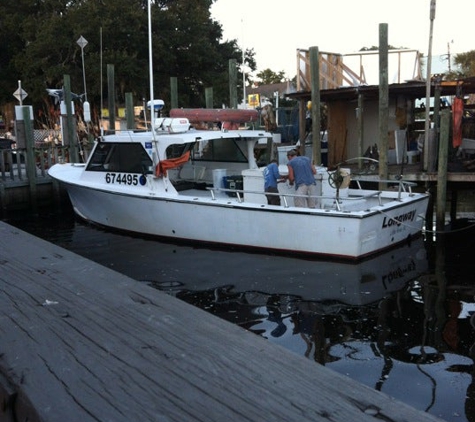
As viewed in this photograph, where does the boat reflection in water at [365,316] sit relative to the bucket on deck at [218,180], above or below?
below

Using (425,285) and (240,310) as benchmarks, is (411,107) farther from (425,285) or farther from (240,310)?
(240,310)

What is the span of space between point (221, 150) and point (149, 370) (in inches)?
471

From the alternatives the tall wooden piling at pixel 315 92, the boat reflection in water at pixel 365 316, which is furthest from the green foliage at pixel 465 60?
the boat reflection in water at pixel 365 316

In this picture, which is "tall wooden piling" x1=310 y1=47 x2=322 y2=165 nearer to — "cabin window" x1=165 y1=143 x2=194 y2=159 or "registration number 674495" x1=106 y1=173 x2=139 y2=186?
"cabin window" x1=165 y1=143 x2=194 y2=159

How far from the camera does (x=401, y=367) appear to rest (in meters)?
5.81

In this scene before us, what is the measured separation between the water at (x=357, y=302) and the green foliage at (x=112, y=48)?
67.4 ft

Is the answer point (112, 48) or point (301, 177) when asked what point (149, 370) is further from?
point (112, 48)

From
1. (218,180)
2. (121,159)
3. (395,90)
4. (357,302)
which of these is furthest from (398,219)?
(395,90)

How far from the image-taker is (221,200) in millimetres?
10930

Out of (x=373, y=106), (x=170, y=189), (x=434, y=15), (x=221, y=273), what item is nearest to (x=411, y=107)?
(x=373, y=106)

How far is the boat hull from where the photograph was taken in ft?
32.9

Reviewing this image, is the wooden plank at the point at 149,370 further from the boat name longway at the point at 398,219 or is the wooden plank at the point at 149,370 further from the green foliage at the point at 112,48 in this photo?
the green foliage at the point at 112,48

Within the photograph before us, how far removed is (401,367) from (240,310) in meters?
2.58

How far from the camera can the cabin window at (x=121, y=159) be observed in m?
11.9
